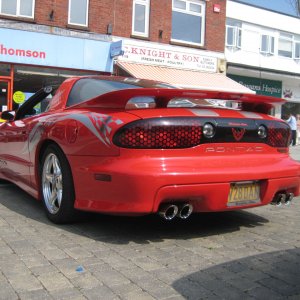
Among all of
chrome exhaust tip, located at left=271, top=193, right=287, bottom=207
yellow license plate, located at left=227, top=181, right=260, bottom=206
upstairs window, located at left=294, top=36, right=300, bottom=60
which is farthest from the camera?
upstairs window, located at left=294, top=36, right=300, bottom=60

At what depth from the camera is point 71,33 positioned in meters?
14.6

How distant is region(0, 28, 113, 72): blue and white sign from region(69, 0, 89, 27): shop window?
66 cm

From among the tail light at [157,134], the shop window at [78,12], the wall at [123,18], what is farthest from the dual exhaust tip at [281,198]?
the shop window at [78,12]

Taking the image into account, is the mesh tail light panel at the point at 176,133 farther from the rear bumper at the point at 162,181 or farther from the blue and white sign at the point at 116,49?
the blue and white sign at the point at 116,49

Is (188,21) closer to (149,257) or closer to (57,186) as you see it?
(57,186)

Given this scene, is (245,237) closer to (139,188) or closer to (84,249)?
(139,188)

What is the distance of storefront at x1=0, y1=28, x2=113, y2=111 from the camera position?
13.7 metres

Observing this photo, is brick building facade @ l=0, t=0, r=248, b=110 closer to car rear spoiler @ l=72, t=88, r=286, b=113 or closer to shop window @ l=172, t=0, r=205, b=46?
shop window @ l=172, t=0, r=205, b=46

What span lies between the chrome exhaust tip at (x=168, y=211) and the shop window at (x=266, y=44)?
20.9m

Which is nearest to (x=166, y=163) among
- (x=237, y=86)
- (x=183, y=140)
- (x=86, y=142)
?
(x=183, y=140)

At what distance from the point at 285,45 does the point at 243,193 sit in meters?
22.5

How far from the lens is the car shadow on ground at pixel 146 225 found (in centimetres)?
369

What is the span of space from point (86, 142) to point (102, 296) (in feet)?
4.68

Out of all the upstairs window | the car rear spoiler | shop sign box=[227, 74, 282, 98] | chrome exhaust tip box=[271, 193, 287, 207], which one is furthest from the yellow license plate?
the upstairs window
